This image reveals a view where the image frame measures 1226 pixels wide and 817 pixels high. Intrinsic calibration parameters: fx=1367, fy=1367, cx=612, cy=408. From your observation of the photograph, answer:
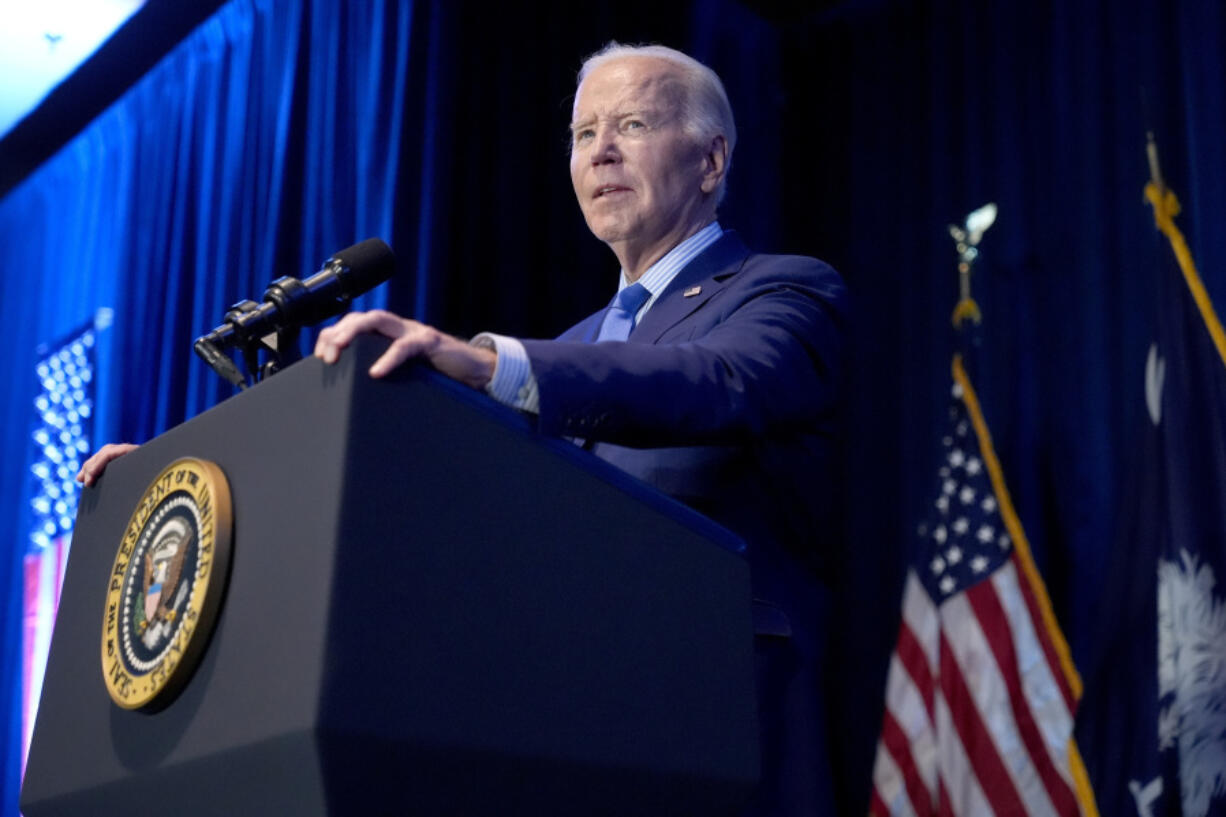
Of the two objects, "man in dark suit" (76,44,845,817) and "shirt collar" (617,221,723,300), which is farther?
"shirt collar" (617,221,723,300)

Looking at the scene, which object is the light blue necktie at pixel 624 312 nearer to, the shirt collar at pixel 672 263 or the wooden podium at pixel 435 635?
the shirt collar at pixel 672 263

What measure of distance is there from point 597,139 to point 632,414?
97cm

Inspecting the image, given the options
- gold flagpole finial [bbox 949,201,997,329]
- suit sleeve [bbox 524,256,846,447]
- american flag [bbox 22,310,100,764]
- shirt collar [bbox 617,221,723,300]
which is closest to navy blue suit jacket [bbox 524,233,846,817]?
suit sleeve [bbox 524,256,846,447]

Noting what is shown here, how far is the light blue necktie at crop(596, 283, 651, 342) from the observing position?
1914 millimetres

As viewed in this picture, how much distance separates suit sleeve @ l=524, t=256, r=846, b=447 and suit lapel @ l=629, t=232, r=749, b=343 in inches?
1.3

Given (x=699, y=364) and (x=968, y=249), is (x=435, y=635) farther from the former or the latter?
(x=968, y=249)

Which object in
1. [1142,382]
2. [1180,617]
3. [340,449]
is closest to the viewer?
[340,449]

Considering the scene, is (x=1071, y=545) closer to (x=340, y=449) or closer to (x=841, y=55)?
Answer: (x=841, y=55)

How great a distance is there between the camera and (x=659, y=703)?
118 centimetres

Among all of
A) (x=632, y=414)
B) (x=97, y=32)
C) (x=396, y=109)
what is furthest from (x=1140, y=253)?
(x=97, y=32)

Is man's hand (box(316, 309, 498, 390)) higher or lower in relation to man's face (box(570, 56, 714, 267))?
lower

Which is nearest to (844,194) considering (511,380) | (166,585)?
(511,380)

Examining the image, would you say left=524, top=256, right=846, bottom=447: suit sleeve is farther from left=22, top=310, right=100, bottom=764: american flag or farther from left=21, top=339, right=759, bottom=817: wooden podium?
left=22, top=310, right=100, bottom=764: american flag

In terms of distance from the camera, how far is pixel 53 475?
567cm
